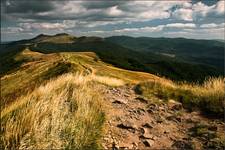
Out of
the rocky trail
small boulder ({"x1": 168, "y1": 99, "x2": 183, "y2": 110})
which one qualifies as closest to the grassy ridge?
small boulder ({"x1": 168, "y1": 99, "x2": 183, "y2": 110})

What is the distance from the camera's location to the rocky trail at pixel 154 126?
8.59 m

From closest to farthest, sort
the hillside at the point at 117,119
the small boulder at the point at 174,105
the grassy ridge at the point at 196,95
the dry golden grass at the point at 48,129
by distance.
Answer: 1. the dry golden grass at the point at 48,129
2. the hillside at the point at 117,119
3. the grassy ridge at the point at 196,95
4. the small boulder at the point at 174,105

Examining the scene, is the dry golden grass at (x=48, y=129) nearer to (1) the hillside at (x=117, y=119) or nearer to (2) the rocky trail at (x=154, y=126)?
(1) the hillside at (x=117, y=119)

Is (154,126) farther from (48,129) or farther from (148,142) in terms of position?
(48,129)

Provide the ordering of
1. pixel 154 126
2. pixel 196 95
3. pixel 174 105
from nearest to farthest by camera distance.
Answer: pixel 154 126 → pixel 174 105 → pixel 196 95

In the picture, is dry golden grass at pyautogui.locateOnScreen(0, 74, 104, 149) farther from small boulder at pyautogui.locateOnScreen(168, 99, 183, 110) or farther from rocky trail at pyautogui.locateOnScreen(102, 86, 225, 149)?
small boulder at pyautogui.locateOnScreen(168, 99, 183, 110)

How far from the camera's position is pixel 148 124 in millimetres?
10297

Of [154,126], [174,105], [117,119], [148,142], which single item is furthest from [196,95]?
[148,142]

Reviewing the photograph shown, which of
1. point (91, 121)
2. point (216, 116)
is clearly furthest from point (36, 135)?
point (216, 116)

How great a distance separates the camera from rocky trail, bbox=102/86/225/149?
28.2ft

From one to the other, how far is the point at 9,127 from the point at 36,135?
705mm

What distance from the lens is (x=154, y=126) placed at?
33.7ft

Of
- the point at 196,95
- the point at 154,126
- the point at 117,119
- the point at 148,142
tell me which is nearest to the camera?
the point at 148,142

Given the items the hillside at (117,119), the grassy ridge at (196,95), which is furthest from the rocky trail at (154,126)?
the grassy ridge at (196,95)
